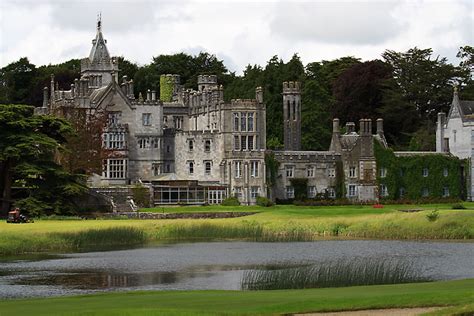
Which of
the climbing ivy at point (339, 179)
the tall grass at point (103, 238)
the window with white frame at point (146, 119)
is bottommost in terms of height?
the tall grass at point (103, 238)

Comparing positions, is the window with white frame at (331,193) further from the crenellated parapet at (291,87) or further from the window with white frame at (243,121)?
the crenellated parapet at (291,87)

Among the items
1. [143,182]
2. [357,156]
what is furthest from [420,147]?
[143,182]

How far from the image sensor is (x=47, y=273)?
44.8 m

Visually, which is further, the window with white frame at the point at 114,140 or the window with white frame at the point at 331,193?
the window with white frame at the point at 331,193

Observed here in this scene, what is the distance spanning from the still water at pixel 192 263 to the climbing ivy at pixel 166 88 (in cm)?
5101

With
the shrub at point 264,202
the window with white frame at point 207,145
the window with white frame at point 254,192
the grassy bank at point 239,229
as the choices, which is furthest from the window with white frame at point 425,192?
the grassy bank at point 239,229

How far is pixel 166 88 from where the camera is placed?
112 m

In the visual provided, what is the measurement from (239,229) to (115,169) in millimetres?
30463

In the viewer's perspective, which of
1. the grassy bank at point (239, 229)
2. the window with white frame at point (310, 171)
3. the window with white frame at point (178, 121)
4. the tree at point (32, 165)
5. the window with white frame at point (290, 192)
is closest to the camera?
the grassy bank at point (239, 229)

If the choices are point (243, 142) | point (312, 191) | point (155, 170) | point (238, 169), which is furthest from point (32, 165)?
point (312, 191)

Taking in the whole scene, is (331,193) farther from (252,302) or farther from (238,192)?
(252,302)

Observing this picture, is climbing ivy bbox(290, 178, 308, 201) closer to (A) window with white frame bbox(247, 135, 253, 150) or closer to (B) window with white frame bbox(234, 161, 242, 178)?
(A) window with white frame bbox(247, 135, 253, 150)

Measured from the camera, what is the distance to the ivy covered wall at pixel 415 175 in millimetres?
93938

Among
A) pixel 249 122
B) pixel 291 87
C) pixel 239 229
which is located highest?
pixel 291 87
